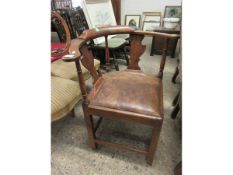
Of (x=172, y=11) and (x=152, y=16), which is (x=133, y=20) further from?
(x=172, y=11)

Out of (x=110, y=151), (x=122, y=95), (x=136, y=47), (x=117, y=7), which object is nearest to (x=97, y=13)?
(x=117, y=7)

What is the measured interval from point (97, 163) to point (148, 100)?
1.85 feet

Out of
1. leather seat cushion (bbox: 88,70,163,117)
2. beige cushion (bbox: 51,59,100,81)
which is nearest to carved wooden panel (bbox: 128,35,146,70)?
leather seat cushion (bbox: 88,70,163,117)

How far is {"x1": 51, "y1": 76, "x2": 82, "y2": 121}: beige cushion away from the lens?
96cm

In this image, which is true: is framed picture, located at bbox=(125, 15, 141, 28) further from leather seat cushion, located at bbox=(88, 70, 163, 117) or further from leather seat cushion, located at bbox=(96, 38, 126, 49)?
leather seat cushion, located at bbox=(88, 70, 163, 117)

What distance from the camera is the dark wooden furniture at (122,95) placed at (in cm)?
85

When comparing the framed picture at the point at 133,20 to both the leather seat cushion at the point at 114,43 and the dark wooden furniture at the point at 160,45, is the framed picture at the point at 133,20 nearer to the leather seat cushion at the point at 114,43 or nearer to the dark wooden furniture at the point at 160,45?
the dark wooden furniture at the point at 160,45

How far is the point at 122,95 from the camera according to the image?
36.6 inches

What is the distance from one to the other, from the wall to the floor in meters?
2.44

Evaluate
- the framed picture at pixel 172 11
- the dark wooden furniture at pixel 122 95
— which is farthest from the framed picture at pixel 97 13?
the framed picture at pixel 172 11

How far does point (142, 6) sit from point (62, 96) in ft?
9.50
